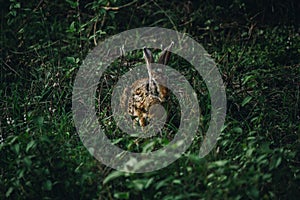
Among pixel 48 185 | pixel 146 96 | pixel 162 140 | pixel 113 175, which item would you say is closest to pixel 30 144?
pixel 48 185

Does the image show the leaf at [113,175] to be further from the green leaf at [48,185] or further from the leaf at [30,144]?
the leaf at [30,144]

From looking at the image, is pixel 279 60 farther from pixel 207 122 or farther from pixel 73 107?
pixel 73 107

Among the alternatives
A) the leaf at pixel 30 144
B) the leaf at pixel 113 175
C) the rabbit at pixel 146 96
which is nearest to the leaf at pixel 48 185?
the leaf at pixel 30 144

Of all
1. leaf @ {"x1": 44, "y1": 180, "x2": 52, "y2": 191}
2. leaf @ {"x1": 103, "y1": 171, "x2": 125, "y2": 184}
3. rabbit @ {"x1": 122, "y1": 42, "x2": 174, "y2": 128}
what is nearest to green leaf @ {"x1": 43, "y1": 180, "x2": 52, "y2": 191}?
leaf @ {"x1": 44, "y1": 180, "x2": 52, "y2": 191}

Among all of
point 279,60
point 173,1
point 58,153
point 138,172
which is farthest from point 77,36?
point 138,172

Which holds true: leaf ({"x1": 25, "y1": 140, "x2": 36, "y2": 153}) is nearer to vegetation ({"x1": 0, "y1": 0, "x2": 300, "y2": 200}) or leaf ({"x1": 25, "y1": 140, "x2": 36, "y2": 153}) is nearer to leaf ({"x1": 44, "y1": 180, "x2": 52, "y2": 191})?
vegetation ({"x1": 0, "y1": 0, "x2": 300, "y2": 200})

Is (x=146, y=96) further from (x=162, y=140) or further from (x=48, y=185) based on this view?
(x=48, y=185)
